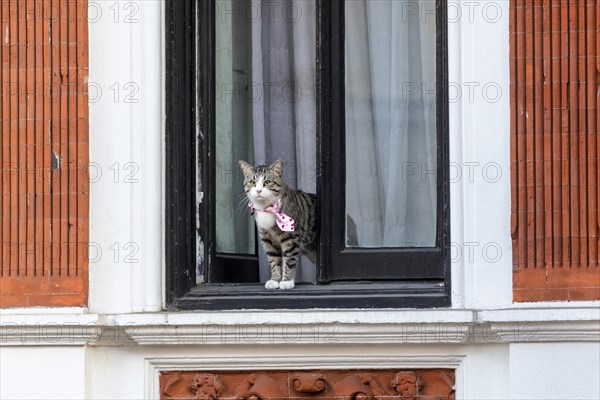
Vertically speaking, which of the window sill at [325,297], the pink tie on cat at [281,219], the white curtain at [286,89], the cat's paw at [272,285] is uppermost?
the white curtain at [286,89]

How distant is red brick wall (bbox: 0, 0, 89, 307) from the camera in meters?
11.0

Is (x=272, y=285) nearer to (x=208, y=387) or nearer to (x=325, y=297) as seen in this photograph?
(x=325, y=297)

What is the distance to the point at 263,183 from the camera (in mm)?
11289

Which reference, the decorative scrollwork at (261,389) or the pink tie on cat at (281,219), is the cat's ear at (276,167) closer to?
the pink tie on cat at (281,219)

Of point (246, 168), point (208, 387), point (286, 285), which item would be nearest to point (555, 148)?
point (286, 285)

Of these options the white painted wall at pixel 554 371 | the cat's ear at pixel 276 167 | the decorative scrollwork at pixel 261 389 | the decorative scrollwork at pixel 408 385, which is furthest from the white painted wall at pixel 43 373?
the white painted wall at pixel 554 371

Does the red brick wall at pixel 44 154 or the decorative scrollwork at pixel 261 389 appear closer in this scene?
the decorative scrollwork at pixel 261 389

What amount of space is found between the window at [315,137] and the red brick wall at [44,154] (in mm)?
577

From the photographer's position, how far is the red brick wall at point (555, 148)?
34.3 ft

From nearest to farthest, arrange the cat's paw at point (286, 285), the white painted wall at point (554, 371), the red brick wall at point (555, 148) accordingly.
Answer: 1. the white painted wall at point (554, 371)
2. the red brick wall at point (555, 148)
3. the cat's paw at point (286, 285)

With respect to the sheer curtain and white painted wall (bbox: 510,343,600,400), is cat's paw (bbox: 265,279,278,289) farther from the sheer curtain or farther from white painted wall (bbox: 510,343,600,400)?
white painted wall (bbox: 510,343,600,400)

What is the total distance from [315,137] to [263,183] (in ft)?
1.72

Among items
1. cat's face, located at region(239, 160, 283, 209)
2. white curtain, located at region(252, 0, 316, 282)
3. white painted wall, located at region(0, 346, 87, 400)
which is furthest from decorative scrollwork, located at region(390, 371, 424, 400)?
white painted wall, located at region(0, 346, 87, 400)

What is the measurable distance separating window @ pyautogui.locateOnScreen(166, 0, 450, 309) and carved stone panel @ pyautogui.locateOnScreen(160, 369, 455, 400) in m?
0.46
